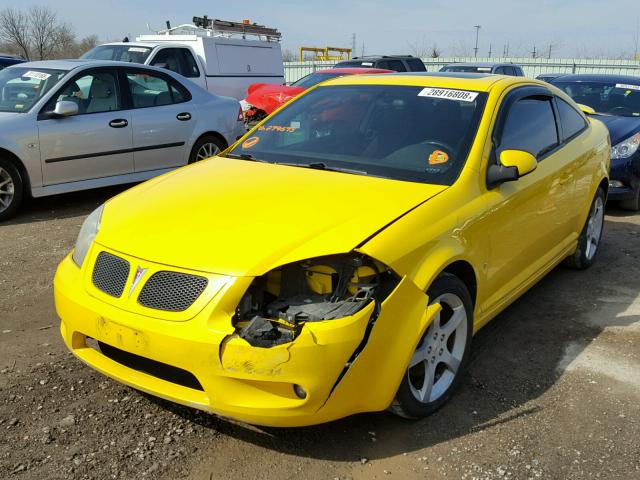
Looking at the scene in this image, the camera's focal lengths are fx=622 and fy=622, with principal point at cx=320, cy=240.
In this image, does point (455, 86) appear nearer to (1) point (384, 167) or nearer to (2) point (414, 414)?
(1) point (384, 167)

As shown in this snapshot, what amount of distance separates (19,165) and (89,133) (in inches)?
31.2

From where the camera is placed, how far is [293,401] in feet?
8.27

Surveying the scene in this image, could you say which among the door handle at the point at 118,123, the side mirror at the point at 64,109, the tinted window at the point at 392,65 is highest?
the tinted window at the point at 392,65

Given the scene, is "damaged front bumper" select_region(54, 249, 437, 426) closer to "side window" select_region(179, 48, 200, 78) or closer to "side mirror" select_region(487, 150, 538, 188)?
"side mirror" select_region(487, 150, 538, 188)

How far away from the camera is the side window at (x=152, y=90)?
736cm

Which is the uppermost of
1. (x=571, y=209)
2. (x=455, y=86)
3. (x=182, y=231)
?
(x=455, y=86)

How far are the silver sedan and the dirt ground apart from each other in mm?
2769

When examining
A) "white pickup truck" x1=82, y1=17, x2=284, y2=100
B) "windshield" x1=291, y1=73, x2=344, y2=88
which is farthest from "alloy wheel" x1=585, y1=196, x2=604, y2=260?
"white pickup truck" x1=82, y1=17, x2=284, y2=100

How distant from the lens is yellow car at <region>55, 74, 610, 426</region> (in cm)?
252

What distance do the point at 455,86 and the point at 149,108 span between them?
182 inches

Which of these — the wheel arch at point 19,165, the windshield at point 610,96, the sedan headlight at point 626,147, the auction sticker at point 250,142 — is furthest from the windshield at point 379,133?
the windshield at point 610,96

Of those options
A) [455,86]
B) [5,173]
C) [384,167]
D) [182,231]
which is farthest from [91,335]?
[5,173]

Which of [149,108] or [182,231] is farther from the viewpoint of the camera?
[149,108]

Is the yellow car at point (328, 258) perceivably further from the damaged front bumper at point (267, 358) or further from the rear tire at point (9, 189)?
the rear tire at point (9, 189)
